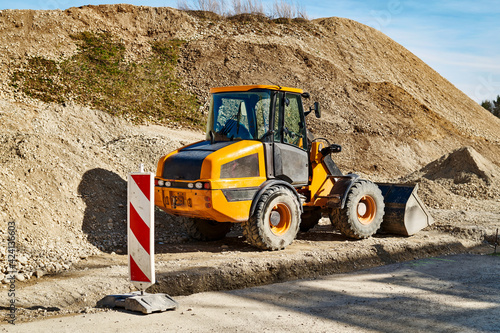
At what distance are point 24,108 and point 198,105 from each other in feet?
29.7

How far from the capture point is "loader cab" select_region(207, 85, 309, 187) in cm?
818

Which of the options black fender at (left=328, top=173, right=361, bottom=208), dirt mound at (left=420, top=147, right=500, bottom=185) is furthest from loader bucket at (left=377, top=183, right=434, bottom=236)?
dirt mound at (left=420, top=147, right=500, bottom=185)

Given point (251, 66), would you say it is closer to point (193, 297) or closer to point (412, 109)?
point (412, 109)

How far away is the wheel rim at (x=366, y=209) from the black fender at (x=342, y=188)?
469 mm

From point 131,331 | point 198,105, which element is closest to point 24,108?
point 198,105

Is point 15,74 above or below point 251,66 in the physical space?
below

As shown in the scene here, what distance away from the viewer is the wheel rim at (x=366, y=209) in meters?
9.28

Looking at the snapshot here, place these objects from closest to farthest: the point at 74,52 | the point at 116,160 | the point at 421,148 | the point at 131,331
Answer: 1. the point at 131,331
2. the point at 116,160
3. the point at 74,52
4. the point at 421,148

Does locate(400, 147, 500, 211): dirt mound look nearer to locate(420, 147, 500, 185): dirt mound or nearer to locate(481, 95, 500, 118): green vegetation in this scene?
locate(420, 147, 500, 185): dirt mound

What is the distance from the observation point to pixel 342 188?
29.6 ft

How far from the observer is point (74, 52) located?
81.1ft

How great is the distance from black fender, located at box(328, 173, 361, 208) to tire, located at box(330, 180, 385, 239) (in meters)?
0.11

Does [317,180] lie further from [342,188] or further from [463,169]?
[463,169]

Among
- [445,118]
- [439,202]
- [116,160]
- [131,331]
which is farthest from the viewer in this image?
[445,118]
